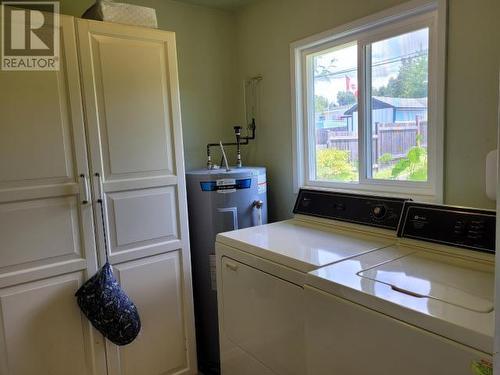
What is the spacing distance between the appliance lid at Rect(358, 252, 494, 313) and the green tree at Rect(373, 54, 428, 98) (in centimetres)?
84

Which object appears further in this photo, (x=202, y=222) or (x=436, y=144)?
(x=202, y=222)

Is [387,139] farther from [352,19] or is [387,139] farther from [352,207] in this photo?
[352,19]

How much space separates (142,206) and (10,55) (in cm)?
93

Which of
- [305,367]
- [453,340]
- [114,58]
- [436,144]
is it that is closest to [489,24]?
[436,144]

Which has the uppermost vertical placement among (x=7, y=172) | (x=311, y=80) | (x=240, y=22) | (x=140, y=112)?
(x=240, y=22)

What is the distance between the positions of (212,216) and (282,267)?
2.87ft

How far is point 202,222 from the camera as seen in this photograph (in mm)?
2326

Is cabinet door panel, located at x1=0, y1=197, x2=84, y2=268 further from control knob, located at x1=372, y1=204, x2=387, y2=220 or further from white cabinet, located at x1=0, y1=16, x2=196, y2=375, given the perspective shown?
control knob, located at x1=372, y1=204, x2=387, y2=220

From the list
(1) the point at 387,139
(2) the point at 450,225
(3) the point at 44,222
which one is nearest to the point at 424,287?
(2) the point at 450,225

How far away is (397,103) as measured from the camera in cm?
194

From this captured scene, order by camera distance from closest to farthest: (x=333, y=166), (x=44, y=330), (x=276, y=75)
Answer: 1. (x=44, y=330)
2. (x=333, y=166)
3. (x=276, y=75)

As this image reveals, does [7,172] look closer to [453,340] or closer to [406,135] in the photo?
[453,340]

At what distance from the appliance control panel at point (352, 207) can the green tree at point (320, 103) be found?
0.59 meters

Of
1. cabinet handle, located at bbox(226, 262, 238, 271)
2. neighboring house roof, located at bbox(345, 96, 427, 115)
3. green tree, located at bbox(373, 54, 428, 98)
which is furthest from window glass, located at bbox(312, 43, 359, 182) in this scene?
cabinet handle, located at bbox(226, 262, 238, 271)
